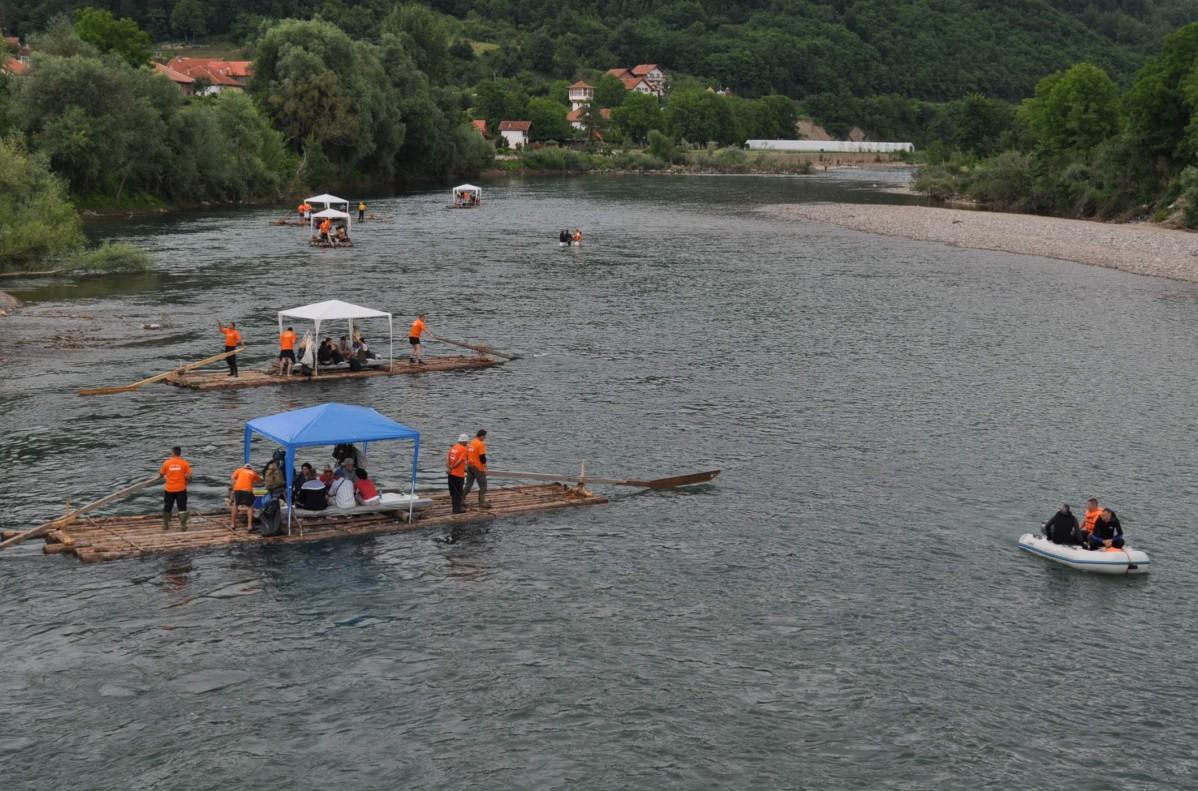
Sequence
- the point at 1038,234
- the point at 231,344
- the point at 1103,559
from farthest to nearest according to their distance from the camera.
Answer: the point at 1038,234
the point at 231,344
the point at 1103,559

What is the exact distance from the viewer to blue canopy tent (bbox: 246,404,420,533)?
31.9m

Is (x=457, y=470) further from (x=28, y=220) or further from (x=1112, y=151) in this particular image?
(x=1112, y=151)

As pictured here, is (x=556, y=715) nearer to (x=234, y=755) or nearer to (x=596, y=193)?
(x=234, y=755)

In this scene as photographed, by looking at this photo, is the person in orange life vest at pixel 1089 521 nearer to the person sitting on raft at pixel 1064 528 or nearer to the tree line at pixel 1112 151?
the person sitting on raft at pixel 1064 528

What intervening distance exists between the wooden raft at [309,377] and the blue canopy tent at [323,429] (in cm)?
1375

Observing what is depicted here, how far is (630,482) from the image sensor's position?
3609 centimetres

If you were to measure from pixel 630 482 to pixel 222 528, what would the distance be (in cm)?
1165

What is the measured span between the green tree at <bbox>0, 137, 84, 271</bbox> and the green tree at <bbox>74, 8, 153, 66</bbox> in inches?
3792

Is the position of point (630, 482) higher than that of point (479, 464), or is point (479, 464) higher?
point (479, 464)

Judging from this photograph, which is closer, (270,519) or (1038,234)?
(270,519)

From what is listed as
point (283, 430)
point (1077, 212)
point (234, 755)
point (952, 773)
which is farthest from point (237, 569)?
point (1077, 212)

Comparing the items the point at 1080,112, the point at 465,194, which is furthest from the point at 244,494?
the point at 1080,112

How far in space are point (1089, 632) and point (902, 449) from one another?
1393 cm

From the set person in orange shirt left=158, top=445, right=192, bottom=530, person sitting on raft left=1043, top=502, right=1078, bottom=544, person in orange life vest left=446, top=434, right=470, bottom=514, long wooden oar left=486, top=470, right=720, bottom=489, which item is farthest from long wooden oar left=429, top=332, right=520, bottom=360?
person sitting on raft left=1043, top=502, right=1078, bottom=544
